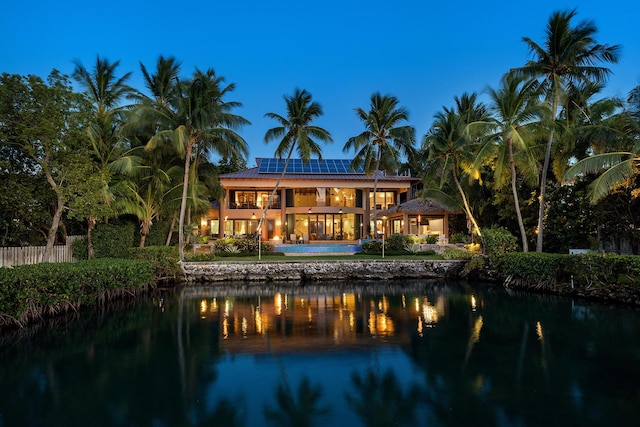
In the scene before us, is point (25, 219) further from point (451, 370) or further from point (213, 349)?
point (451, 370)

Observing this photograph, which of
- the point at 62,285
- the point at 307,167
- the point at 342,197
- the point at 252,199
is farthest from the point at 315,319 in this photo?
the point at 307,167

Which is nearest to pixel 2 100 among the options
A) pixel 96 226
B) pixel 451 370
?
pixel 96 226

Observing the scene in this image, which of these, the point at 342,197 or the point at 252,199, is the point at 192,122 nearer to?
the point at 252,199

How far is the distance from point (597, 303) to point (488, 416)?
412 inches

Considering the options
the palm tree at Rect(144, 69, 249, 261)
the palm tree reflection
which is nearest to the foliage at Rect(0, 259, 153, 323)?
the palm tree at Rect(144, 69, 249, 261)

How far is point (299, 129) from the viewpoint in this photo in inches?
930

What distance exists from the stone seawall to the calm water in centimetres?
644

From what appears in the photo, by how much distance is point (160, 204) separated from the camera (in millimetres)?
20000

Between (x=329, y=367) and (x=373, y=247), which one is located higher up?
(x=373, y=247)

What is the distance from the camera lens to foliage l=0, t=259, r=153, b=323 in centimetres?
895

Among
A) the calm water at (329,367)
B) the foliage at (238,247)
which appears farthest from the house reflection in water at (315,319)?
the foliage at (238,247)

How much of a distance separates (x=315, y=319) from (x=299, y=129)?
50.4 ft

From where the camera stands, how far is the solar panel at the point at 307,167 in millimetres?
31047

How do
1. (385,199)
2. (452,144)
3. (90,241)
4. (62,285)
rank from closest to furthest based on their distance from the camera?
(62,285) < (90,241) < (452,144) < (385,199)
